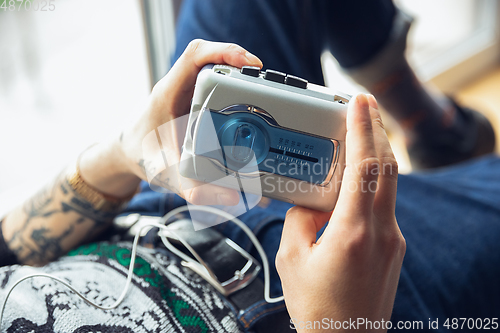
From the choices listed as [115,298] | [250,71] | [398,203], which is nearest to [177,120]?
[250,71]

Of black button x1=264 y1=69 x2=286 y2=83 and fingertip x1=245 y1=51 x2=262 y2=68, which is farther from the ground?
fingertip x1=245 y1=51 x2=262 y2=68

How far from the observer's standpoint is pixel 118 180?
15.7 inches

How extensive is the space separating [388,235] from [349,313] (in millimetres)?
65

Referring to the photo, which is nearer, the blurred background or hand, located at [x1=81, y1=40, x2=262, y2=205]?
hand, located at [x1=81, y1=40, x2=262, y2=205]

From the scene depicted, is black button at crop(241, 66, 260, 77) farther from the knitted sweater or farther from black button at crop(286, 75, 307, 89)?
the knitted sweater

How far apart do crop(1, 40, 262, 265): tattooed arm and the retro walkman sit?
0.02 metres

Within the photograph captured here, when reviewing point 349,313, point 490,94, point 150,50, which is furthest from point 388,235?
point 490,94

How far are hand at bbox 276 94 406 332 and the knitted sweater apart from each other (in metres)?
0.10

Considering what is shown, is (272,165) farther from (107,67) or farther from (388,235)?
(107,67)

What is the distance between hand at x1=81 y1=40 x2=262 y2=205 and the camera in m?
0.28

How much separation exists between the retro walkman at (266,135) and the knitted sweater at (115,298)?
0.46ft

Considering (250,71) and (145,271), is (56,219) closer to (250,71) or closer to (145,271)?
(145,271)

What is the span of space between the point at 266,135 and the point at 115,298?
0.73 feet

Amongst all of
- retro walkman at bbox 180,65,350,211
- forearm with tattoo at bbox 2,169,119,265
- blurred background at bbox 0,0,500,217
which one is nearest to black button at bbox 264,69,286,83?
retro walkman at bbox 180,65,350,211
